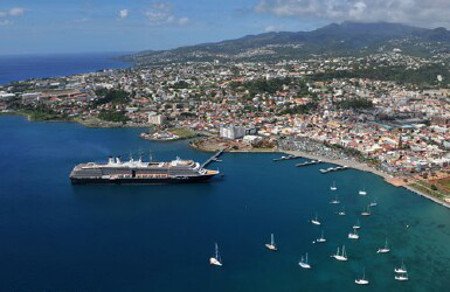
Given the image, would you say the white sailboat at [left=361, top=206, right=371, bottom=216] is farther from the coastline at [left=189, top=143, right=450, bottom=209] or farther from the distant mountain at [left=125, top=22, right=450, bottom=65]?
the distant mountain at [left=125, top=22, right=450, bottom=65]

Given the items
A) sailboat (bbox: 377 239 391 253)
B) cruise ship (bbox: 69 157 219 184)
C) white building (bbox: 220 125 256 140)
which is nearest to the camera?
sailboat (bbox: 377 239 391 253)

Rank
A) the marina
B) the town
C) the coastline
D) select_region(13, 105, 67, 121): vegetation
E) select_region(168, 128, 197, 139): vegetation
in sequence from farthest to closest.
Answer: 1. select_region(13, 105, 67, 121): vegetation
2. select_region(168, 128, 197, 139): vegetation
3. the town
4. the marina
5. the coastline

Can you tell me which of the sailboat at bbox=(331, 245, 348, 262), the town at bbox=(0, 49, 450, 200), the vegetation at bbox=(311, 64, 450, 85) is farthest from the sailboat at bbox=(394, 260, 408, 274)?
the vegetation at bbox=(311, 64, 450, 85)

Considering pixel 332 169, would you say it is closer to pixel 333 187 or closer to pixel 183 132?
pixel 333 187

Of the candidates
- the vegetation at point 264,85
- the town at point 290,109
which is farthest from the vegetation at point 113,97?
the vegetation at point 264,85

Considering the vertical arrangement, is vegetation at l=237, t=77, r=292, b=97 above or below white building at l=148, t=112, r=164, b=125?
above

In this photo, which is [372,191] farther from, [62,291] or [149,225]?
[62,291]
